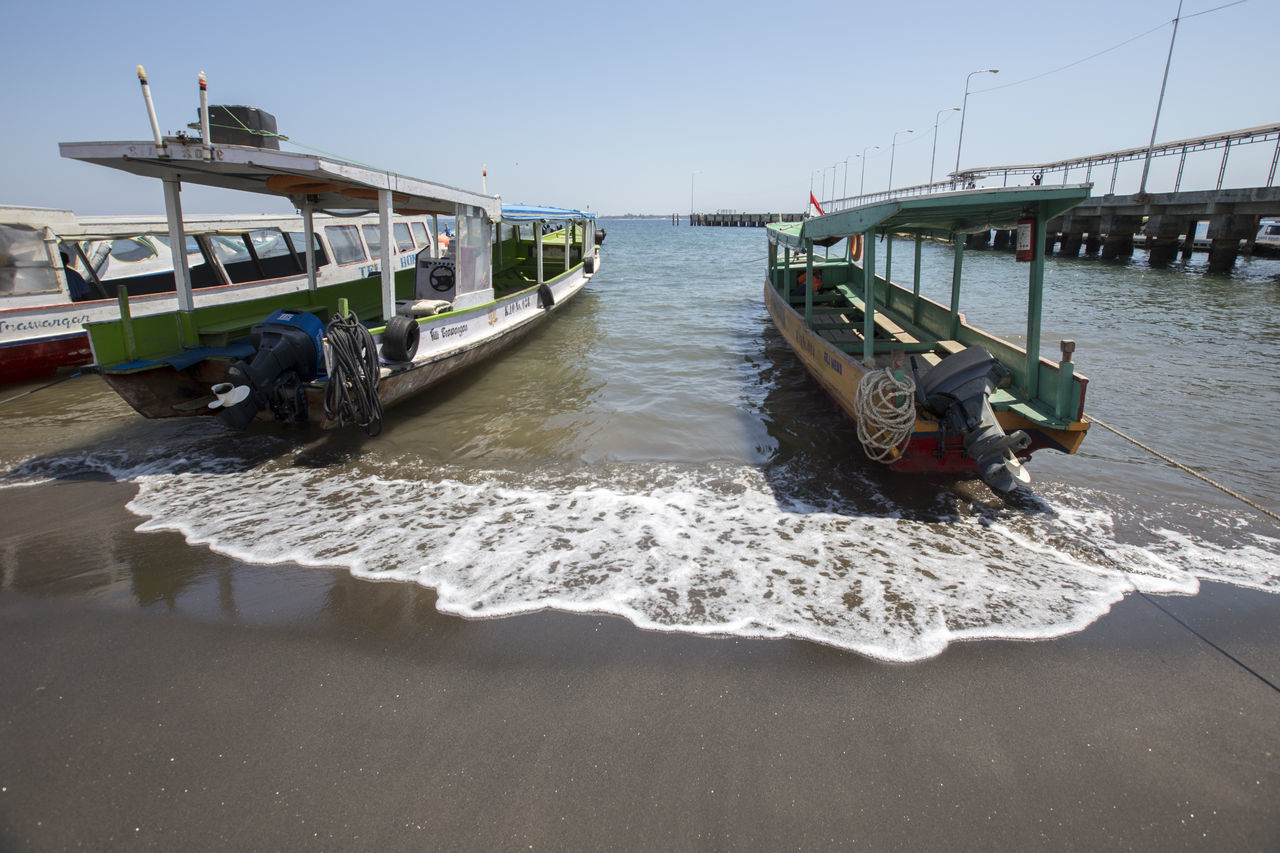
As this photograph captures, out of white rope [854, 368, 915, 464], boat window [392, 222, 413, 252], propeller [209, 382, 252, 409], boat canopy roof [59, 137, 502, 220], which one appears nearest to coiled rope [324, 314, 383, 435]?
propeller [209, 382, 252, 409]

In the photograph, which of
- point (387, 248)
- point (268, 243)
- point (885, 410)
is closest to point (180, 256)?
point (387, 248)

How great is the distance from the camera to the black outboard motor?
5.49 m

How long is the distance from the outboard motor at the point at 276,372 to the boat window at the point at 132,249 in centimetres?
601

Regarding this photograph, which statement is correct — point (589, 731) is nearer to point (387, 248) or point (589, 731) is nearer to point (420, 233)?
point (387, 248)

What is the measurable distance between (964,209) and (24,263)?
12962 millimetres

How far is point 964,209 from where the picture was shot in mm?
6391

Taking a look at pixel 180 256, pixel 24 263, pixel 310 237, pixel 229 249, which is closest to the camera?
pixel 180 256

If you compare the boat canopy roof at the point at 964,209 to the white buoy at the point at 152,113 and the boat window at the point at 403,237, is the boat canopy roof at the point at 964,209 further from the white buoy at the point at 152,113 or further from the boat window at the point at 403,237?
the boat window at the point at 403,237

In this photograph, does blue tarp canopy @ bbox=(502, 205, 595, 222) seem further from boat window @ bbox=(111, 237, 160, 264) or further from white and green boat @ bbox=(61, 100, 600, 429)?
boat window @ bbox=(111, 237, 160, 264)

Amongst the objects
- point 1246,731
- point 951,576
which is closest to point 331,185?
point 951,576

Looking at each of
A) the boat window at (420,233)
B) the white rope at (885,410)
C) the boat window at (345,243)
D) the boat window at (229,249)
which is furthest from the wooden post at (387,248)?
the boat window at (420,233)

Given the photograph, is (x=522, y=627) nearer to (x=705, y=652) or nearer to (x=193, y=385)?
(x=705, y=652)

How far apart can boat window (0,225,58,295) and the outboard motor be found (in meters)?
5.32

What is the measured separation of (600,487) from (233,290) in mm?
9005
